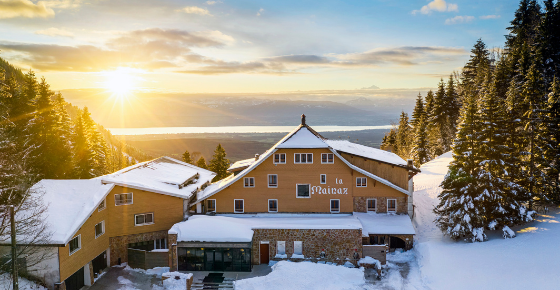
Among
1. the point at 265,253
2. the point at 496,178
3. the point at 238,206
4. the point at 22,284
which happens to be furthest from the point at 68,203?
the point at 496,178

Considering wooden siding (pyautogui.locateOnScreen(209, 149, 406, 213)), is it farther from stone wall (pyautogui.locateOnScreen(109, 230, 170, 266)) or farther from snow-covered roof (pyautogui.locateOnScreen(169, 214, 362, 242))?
stone wall (pyautogui.locateOnScreen(109, 230, 170, 266))

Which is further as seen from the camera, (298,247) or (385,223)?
(385,223)

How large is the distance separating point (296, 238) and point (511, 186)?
1919cm

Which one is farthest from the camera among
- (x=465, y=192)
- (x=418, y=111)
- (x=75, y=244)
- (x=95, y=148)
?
(x=418, y=111)

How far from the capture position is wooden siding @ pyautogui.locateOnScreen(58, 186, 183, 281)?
83.2 feet

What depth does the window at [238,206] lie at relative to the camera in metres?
33.7

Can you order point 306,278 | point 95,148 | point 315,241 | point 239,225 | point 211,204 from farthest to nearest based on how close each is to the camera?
point 95,148 < point 211,204 < point 239,225 < point 315,241 < point 306,278

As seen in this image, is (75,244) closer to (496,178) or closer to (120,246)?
(120,246)

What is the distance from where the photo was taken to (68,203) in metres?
25.6

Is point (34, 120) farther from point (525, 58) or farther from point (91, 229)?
point (525, 58)

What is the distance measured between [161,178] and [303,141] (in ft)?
47.5

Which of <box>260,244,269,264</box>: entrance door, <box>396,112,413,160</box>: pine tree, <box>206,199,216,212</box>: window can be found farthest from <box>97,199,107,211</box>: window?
<box>396,112,413,160</box>: pine tree

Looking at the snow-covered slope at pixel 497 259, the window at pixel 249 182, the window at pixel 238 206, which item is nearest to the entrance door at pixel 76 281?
the window at pixel 238 206

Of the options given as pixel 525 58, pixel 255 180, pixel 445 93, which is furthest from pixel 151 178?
pixel 445 93
